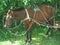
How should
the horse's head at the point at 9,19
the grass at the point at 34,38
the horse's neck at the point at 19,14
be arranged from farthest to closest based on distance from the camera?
the grass at the point at 34,38 < the horse's neck at the point at 19,14 < the horse's head at the point at 9,19

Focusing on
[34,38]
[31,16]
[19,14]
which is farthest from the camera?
[34,38]

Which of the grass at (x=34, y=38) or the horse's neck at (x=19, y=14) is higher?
the horse's neck at (x=19, y=14)

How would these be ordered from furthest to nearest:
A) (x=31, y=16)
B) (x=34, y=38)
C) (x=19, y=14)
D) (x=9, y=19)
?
(x=34, y=38)
(x=31, y=16)
(x=19, y=14)
(x=9, y=19)

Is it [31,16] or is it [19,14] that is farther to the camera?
[31,16]

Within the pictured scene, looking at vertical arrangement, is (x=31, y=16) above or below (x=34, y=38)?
above

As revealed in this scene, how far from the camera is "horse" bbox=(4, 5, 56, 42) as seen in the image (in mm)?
7189

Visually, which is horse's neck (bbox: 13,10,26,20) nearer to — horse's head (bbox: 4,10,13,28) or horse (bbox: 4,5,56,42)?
horse (bbox: 4,5,56,42)

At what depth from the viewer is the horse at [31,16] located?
23.6ft

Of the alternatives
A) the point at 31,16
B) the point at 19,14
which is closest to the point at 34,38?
the point at 31,16

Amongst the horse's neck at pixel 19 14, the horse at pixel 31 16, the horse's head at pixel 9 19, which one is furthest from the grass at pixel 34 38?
the horse's neck at pixel 19 14

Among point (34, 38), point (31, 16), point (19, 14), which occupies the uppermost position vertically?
point (19, 14)

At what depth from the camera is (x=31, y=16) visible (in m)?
7.61

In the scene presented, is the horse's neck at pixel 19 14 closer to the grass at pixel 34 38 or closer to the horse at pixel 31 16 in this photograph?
the horse at pixel 31 16

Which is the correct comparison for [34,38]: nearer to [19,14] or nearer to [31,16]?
[31,16]
